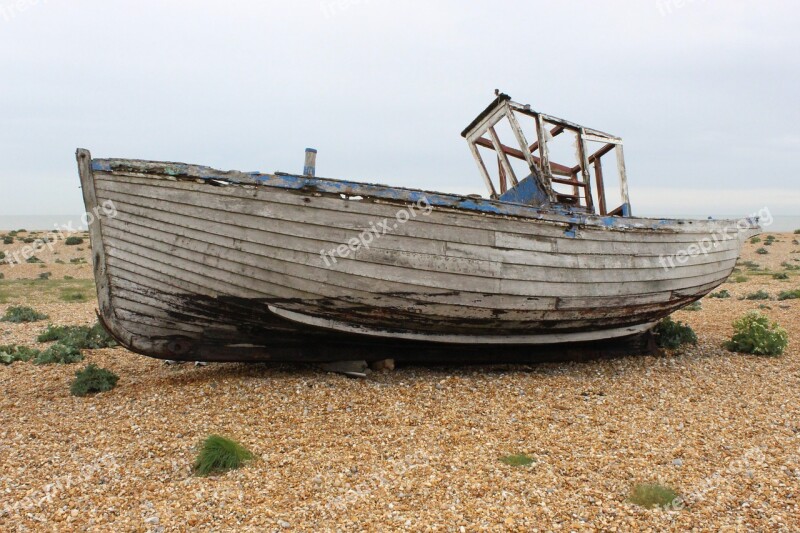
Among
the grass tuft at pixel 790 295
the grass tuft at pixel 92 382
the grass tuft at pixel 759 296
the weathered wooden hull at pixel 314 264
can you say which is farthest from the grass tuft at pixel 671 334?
the grass tuft at pixel 92 382

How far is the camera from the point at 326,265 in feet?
19.7

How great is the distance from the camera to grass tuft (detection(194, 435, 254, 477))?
4660 millimetres

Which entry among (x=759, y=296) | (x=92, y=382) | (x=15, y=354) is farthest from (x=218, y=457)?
(x=759, y=296)

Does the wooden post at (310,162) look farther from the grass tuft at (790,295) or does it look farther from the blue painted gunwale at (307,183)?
the grass tuft at (790,295)

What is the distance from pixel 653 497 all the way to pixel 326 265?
11.8 feet

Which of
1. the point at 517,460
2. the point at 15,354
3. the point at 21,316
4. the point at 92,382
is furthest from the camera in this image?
the point at 21,316

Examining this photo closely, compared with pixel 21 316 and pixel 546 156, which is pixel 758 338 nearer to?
pixel 546 156

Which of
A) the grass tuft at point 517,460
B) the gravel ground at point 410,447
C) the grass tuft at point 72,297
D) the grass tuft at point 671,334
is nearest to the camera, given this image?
the gravel ground at point 410,447

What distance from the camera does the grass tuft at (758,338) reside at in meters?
8.68

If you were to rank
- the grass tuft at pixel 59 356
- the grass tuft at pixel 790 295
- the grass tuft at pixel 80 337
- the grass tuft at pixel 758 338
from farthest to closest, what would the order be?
the grass tuft at pixel 790 295 → the grass tuft at pixel 80 337 → the grass tuft at pixel 758 338 → the grass tuft at pixel 59 356

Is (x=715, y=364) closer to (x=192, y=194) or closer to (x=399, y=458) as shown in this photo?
(x=399, y=458)

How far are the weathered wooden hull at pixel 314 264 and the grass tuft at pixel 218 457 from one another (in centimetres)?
172

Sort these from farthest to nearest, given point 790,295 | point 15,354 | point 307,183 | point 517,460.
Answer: point 790,295 → point 15,354 → point 307,183 → point 517,460

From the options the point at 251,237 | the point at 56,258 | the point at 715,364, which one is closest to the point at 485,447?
the point at 251,237
